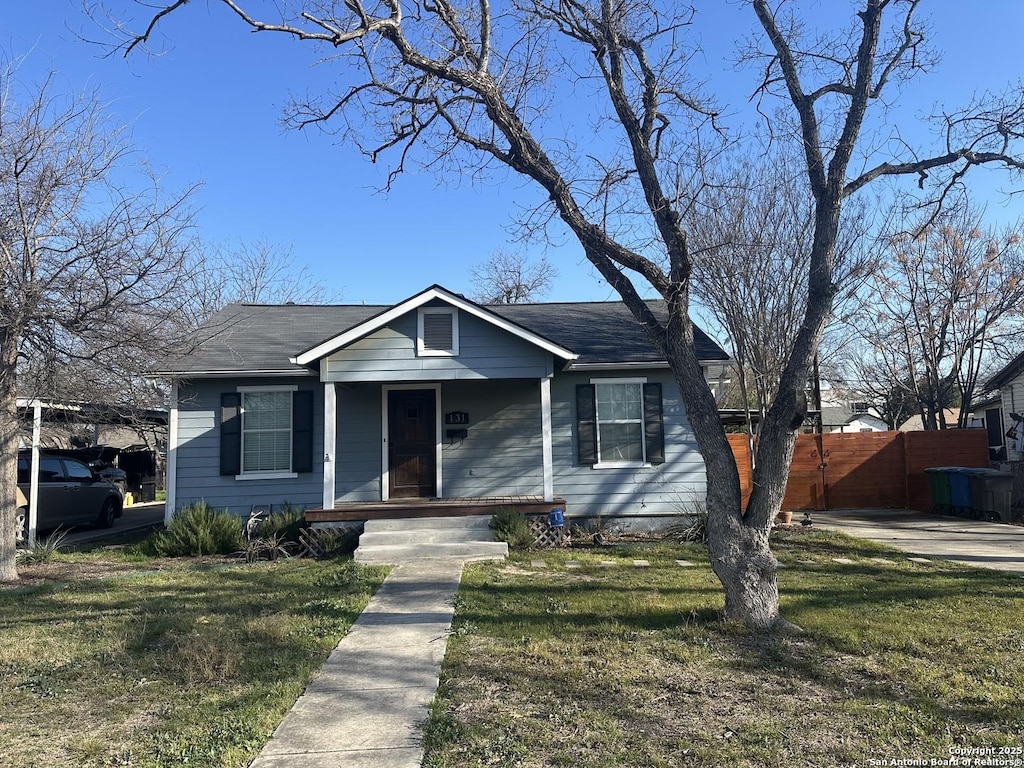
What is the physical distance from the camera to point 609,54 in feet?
20.9

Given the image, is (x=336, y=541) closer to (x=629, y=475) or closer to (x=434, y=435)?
(x=434, y=435)

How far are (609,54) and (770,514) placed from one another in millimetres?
4529

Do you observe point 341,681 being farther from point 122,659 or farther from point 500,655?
point 122,659

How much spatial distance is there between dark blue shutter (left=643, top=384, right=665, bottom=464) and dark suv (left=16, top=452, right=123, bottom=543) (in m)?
10.6

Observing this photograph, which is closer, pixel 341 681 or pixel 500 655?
pixel 341 681

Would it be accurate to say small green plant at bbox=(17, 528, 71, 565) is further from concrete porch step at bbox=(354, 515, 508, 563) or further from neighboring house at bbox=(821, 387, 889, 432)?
neighboring house at bbox=(821, 387, 889, 432)

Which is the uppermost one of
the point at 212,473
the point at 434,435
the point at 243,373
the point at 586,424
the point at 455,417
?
the point at 243,373

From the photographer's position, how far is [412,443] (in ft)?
38.3

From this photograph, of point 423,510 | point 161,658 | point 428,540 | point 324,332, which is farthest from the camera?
point 324,332

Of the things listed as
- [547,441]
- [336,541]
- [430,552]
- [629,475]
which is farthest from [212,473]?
[629,475]

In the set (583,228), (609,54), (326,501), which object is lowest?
(326,501)

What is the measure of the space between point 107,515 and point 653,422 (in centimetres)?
1161

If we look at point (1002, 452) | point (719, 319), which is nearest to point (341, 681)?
point (719, 319)

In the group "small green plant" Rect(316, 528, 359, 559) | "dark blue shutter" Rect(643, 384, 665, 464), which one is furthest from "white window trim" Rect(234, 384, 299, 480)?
"dark blue shutter" Rect(643, 384, 665, 464)
